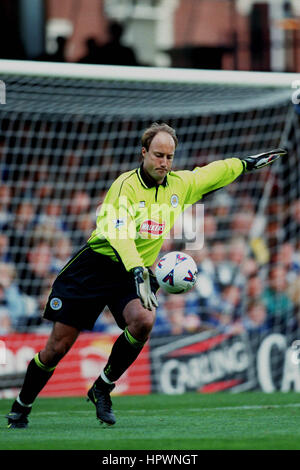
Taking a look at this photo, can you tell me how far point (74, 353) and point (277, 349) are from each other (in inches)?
104

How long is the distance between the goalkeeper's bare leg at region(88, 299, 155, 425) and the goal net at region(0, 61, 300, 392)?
4.55 m

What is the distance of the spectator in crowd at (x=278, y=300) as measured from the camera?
13828 mm

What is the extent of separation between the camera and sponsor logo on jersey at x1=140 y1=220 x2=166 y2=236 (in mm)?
7207

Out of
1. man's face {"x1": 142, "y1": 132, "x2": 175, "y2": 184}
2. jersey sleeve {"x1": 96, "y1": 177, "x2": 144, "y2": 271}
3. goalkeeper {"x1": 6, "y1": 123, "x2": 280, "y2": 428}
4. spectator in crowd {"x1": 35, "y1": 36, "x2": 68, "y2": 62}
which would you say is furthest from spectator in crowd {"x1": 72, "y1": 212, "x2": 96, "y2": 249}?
man's face {"x1": 142, "y1": 132, "x2": 175, "y2": 184}

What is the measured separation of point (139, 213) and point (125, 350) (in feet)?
3.11

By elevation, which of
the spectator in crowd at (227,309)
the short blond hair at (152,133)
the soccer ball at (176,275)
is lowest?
the spectator in crowd at (227,309)

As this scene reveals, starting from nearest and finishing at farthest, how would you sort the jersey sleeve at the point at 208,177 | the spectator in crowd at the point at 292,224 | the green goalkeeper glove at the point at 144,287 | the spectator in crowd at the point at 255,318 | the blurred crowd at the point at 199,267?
the green goalkeeper glove at the point at 144,287 → the jersey sleeve at the point at 208,177 → the blurred crowd at the point at 199,267 → the spectator in crowd at the point at 255,318 → the spectator in crowd at the point at 292,224

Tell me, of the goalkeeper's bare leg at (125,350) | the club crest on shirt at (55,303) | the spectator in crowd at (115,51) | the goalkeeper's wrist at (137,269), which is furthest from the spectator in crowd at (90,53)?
the goalkeeper's wrist at (137,269)

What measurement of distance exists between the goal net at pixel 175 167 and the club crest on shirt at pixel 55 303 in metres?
4.26

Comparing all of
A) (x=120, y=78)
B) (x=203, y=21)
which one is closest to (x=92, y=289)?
(x=120, y=78)

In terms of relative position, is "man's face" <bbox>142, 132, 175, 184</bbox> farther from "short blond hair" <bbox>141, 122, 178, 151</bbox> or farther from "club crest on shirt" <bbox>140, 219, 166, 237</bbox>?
"club crest on shirt" <bbox>140, 219, 166, 237</bbox>

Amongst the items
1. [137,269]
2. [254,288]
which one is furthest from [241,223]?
[137,269]

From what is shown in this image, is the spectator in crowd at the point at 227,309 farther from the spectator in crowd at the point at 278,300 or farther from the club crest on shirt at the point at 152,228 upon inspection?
the club crest on shirt at the point at 152,228
